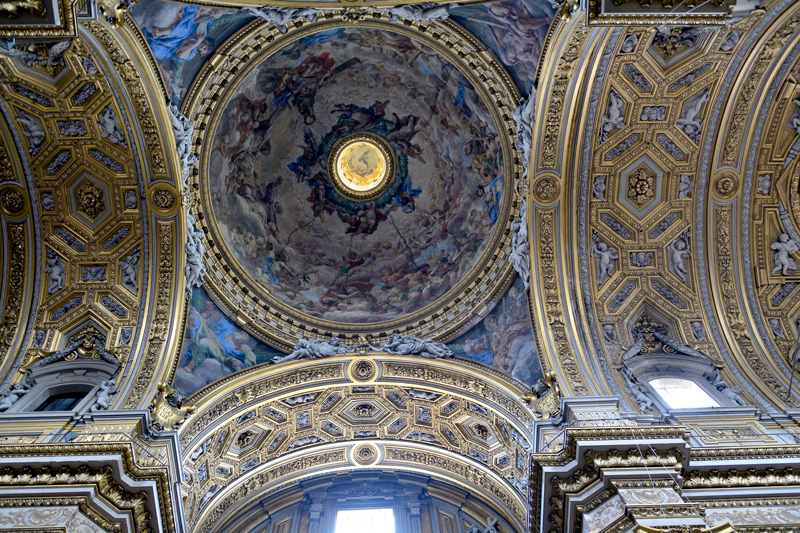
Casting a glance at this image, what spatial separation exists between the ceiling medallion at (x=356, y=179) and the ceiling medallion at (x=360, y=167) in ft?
0.14

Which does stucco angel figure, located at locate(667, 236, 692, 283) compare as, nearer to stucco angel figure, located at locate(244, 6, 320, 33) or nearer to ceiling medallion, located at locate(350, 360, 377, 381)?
ceiling medallion, located at locate(350, 360, 377, 381)

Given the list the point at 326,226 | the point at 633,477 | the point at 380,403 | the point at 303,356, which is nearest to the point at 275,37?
the point at 326,226

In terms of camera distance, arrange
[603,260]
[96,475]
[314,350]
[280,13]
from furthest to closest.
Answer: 1. [314,350]
2. [603,260]
3. [280,13]
4. [96,475]

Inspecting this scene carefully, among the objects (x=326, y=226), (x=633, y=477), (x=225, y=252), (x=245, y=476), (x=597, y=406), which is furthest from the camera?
(x=326, y=226)

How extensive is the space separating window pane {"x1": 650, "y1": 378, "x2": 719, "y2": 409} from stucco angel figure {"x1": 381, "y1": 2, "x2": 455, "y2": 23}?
1026 cm

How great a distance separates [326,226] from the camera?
67.7ft

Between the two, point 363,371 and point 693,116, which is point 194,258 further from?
point 693,116

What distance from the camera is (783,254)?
1492 centimetres

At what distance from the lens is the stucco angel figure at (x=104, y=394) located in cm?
1180

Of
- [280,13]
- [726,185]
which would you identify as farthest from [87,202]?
[726,185]

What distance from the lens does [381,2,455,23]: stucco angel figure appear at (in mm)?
13656

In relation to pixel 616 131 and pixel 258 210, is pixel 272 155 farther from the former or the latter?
pixel 616 131

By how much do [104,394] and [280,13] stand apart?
382 inches

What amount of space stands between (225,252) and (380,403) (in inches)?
256
